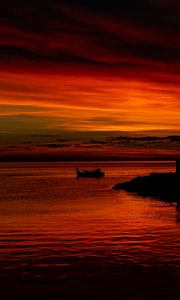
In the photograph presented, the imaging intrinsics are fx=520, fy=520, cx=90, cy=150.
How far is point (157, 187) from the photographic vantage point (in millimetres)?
99438

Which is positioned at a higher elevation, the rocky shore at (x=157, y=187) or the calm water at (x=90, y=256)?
the calm water at (x=90, y=256)

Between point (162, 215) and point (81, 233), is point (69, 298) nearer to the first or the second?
point (81, 233)

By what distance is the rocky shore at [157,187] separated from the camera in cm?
8988

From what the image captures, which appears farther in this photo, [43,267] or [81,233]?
[81,233]

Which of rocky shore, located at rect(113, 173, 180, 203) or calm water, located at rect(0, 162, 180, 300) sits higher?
calm water, located at rect(0, 162, 180, 300)

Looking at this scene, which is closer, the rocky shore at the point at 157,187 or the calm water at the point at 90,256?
the calm water at the point at 90,256

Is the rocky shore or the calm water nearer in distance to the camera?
the calm water

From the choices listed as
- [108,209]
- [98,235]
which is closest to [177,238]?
[98,235]

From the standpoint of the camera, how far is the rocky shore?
8988cm

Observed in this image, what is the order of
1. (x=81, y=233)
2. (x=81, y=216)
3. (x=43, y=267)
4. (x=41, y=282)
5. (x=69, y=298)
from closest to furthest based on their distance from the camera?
1. (x=69, y=298)
2. (x=41, y=282)
3. (x=43, y=267)
4. (x=81, y=233)
5. (x=81, y=216)

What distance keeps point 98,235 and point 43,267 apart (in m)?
13.5

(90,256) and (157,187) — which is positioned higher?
(90,256)

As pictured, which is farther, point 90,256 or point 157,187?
point 157,187

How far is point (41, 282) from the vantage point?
78.0ft
